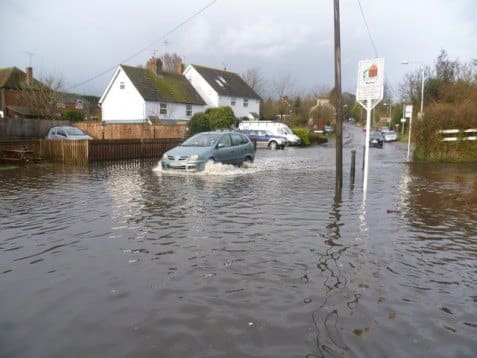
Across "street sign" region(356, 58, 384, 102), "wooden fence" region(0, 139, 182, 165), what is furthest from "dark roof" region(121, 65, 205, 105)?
"street sign" region(356, 58, 384, 102)

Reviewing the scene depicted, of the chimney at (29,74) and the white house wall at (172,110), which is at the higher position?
the chimney at (29,74)

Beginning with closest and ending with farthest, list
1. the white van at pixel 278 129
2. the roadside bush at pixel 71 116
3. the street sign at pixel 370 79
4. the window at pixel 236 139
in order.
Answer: the street sign at pixel 370 79 < the window at pixel 236 139 < the white van at pixel 278 129 < the roadside bush at pixel 71 116

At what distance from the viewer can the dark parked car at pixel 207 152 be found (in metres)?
15.5

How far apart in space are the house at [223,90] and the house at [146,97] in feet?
7.88

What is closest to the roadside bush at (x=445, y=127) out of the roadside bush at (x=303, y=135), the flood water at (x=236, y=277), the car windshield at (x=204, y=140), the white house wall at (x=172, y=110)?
the car windshield at (x=204, y=140)

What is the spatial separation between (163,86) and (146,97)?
4008 mm

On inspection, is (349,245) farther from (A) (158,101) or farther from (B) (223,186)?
(A) (158,101)

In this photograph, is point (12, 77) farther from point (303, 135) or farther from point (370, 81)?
point (370, 81)

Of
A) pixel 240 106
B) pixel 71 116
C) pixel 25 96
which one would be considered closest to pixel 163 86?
pixel 71 116

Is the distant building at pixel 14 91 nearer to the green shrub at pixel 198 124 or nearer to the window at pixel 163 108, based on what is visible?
the window at pixel 163 108

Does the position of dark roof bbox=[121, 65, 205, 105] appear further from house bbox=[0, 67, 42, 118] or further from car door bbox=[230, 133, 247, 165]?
car door bbox=[230, 133, 247, 165]

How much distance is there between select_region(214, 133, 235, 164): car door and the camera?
16266 millimetres

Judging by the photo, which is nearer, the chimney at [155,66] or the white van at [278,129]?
the white van at [278,129]

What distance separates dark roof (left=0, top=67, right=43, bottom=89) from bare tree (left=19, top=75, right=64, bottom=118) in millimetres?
3286
